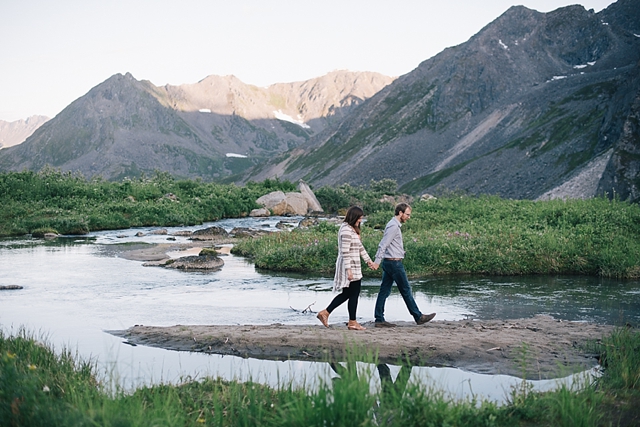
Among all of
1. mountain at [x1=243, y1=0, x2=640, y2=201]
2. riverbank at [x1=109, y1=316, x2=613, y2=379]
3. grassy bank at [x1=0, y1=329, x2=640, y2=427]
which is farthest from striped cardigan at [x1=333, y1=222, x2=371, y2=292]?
mountain at [x1=243, y1=0, x2=640, y2=201]

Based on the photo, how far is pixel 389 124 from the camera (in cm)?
18425

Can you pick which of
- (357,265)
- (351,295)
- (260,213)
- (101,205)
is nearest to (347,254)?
(357,265)

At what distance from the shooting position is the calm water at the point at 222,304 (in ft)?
36.2

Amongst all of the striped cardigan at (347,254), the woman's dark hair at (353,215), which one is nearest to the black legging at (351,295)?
the striped cardigan at (347,254)

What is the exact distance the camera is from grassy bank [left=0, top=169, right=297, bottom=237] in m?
42.1

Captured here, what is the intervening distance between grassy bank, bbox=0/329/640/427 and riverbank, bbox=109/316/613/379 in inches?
85.5

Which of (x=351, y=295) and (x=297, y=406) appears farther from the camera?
(x=351, y=295)

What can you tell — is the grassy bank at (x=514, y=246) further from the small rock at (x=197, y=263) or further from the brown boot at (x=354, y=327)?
the brown boot at (x=354, y=327)

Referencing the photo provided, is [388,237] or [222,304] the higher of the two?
[388,237]

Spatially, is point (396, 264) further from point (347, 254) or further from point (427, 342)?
point (427, 342)

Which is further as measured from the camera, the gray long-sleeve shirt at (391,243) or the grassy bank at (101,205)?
the grassy bank at (101,205)

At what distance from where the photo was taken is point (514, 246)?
79.6 feet

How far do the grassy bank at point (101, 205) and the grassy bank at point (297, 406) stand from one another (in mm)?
34896

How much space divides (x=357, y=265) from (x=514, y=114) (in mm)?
125130
